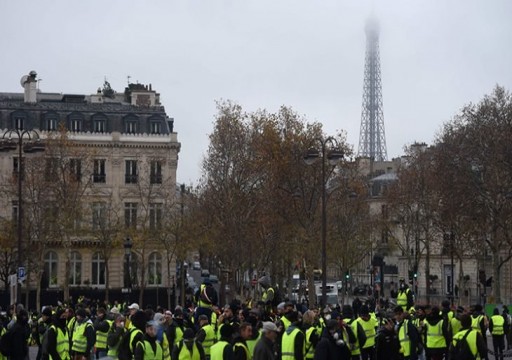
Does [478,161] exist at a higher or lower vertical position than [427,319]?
higher

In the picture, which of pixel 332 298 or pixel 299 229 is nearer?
pixel 299 229

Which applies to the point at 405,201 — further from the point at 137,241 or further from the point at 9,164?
the point at 9,164

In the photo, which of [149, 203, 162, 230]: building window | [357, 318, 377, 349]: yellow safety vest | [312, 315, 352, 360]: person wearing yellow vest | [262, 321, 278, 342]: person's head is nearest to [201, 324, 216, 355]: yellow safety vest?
[357, 318, 377, 349]: yellow safety vest

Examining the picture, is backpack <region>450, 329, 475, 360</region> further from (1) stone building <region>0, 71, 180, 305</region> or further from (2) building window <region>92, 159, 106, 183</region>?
(2) building window <region>92, 159, 106, 183</region>

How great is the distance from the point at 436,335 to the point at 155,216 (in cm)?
5103

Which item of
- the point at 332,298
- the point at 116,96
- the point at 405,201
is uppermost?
the point at 116,96

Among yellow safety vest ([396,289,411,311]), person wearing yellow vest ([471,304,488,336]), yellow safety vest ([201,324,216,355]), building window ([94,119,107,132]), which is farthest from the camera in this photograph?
building window ([94,119,107,132])

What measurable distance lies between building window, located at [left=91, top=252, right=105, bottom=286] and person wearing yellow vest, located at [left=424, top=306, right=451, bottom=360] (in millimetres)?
51828

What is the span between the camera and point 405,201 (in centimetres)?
7831

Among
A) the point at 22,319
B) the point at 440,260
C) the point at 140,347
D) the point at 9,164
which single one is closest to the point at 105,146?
the point at 9,164

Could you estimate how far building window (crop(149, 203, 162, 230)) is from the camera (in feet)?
240

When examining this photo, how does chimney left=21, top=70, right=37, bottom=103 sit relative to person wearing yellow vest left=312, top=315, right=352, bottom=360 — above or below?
above

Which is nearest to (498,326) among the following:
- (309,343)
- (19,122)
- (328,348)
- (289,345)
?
(309,343)

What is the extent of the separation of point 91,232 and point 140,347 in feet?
169
